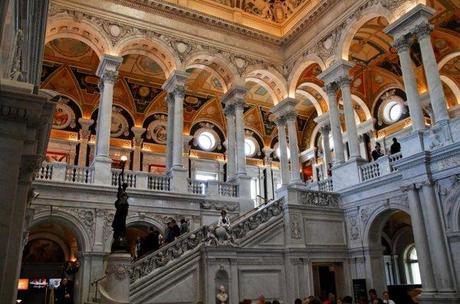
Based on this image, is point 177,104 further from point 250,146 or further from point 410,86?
point 250,146

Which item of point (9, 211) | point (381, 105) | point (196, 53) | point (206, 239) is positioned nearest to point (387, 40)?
point (381, 105)

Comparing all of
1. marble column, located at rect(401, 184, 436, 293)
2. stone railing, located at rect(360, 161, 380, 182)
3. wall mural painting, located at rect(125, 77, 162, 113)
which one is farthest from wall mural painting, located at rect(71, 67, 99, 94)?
marble column, located at rect(401, 184, 436, 293)

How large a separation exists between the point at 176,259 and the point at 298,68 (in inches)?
495

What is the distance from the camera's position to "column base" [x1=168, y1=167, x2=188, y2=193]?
1773 cm

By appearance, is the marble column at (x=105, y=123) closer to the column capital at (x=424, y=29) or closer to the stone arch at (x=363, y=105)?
the column capital at (x=424, y=29)

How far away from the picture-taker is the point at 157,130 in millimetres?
25609

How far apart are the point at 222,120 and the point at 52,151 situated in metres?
10.3

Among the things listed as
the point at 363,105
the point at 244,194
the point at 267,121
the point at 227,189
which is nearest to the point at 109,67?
the point at 227,189

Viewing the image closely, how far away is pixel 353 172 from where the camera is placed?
55.9 ft

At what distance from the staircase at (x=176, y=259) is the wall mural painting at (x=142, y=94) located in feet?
41.7

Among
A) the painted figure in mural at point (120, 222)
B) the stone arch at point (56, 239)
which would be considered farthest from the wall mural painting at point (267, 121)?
the painted figure in mural at point (120, 222)

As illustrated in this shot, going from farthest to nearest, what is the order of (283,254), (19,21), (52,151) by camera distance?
(52,151) → (283,254) → (19,21)

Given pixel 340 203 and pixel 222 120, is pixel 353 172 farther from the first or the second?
pixel 222 120

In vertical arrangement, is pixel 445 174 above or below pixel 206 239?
above
